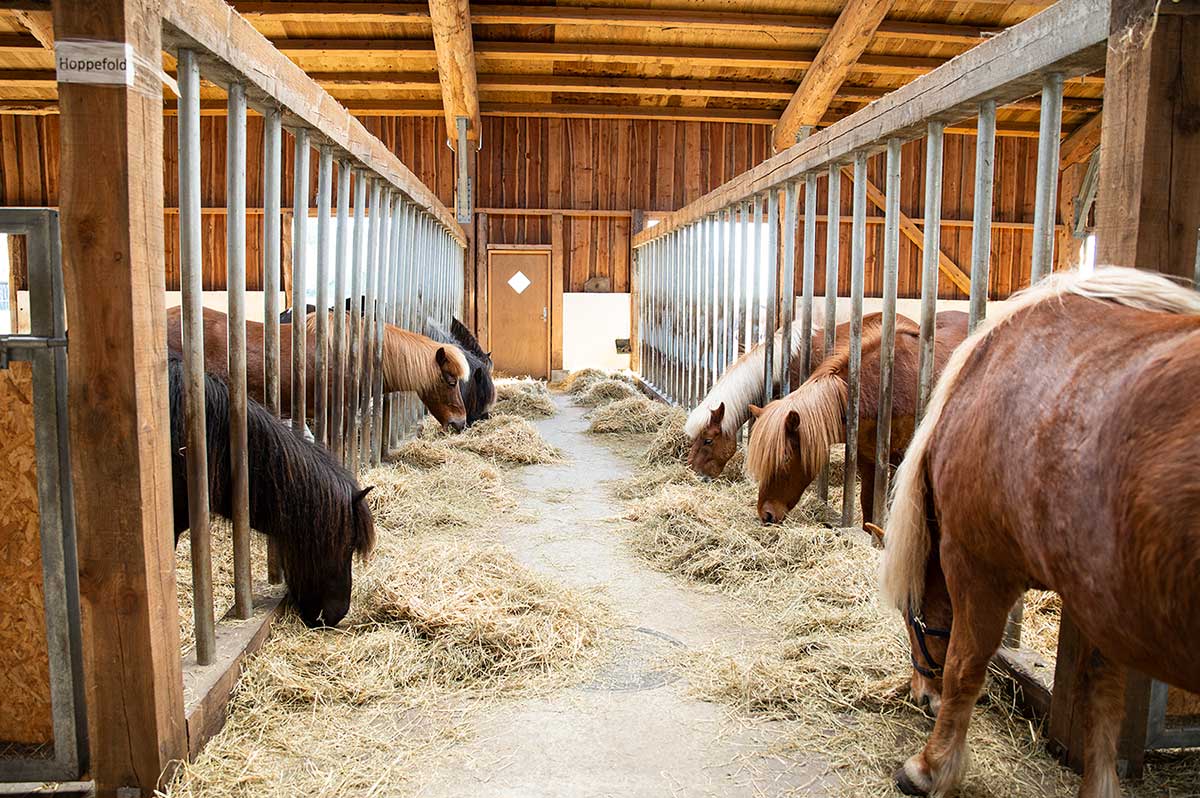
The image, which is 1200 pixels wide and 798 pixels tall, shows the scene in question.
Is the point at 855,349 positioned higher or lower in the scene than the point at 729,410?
higher

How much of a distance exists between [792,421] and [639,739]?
76.2 inches

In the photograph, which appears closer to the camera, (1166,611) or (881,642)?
(1166,611)

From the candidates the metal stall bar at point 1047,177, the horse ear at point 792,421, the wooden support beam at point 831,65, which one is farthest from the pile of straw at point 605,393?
the metal stall bar at point 1047,177

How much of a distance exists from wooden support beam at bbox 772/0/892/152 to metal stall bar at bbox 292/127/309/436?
773 cm

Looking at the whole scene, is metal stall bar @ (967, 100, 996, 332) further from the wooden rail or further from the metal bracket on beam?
the metal bracket on beam

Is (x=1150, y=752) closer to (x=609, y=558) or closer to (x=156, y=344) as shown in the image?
→ (x=609, y=558)

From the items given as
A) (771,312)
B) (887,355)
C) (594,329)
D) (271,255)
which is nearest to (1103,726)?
(887,355)

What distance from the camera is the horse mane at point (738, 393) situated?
17.0 feet

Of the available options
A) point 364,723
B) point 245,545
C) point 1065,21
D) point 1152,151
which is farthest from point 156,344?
point 1065,21

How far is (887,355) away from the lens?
11.8ft

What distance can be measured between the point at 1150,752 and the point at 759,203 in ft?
14.1

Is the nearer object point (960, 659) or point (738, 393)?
point (960, 659)

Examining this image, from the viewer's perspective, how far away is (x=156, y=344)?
184cm

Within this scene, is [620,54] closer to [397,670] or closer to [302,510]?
[302,510]
